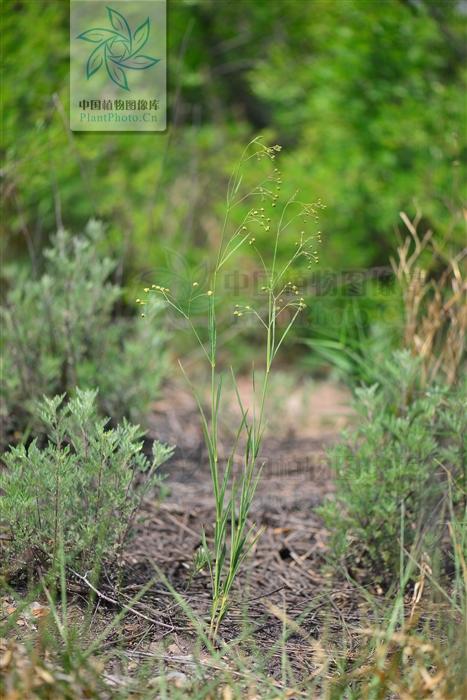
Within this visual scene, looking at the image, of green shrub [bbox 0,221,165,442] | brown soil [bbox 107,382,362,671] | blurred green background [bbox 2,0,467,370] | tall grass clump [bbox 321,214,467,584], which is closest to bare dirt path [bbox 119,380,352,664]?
brown soil [bbox 107,382,362,671]

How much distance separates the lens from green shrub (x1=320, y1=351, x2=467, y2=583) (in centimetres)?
226

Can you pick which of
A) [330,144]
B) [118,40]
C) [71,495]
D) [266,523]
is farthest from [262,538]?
[330,144]

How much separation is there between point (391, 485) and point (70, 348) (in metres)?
1.35

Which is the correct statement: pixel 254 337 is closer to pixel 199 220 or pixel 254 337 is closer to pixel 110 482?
pixel 199 220

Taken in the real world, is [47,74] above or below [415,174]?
above

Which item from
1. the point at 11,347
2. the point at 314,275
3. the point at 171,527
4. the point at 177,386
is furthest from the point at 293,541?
the point at 314,275

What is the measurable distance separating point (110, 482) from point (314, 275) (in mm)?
2644

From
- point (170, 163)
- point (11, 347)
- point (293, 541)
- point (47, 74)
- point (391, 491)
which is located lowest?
point (293, 541)

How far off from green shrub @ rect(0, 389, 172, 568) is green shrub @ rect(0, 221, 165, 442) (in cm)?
90

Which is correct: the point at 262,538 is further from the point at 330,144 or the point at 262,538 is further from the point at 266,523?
the point at 330,144

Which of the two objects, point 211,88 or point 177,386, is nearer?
point 177,386

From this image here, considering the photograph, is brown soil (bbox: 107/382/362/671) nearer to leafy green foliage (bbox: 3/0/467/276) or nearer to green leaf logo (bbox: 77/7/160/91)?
leafy green foliage (bbox: 3/0/467/276)

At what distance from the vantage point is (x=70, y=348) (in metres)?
2.99

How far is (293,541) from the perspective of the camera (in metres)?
2.62
